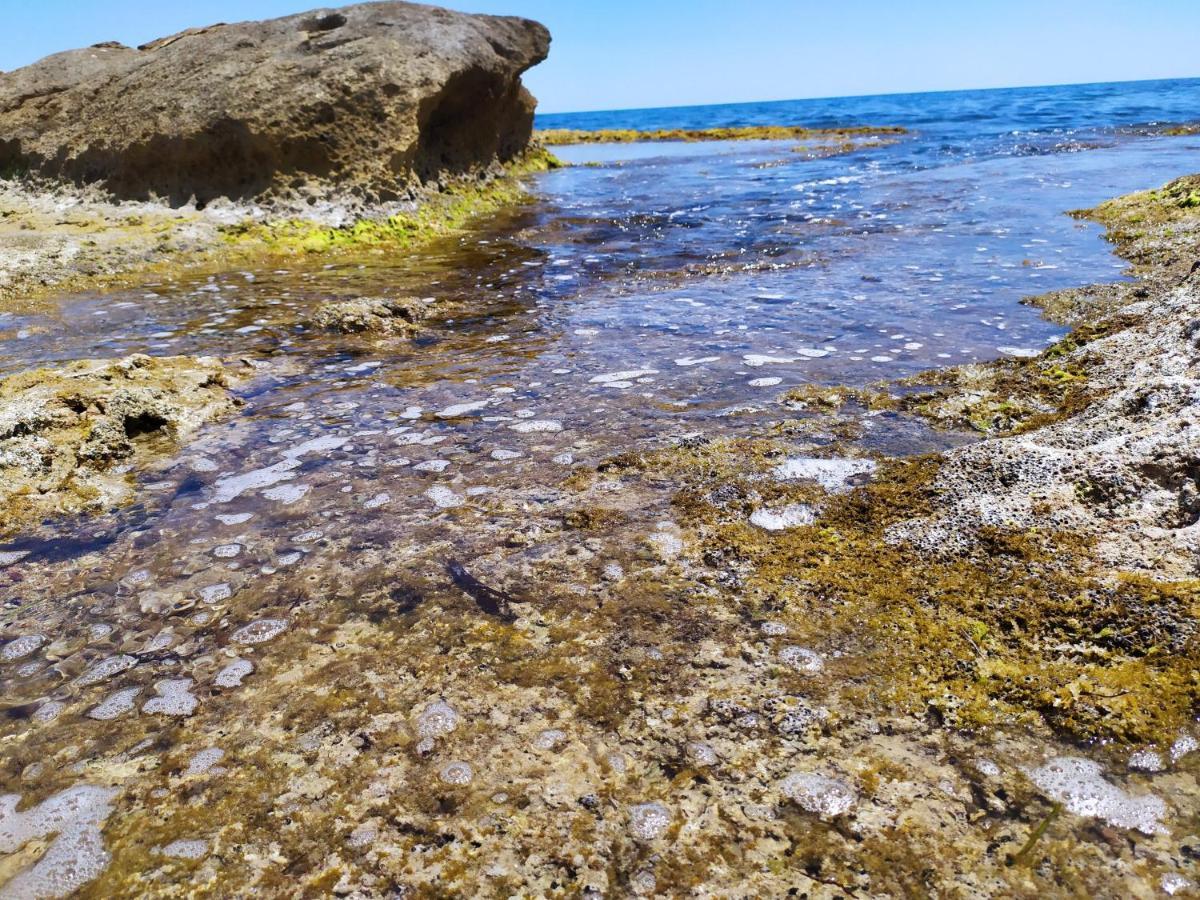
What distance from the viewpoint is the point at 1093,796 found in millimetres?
1606

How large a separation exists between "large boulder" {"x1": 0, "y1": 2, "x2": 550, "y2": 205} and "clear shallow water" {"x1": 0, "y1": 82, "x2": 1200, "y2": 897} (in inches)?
75.2

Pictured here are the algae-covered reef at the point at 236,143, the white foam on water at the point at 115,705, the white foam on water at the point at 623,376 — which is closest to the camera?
the white foam on water at the point at 115,705

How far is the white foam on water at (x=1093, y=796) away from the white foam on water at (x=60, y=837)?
2075mm

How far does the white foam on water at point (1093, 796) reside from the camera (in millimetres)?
1547

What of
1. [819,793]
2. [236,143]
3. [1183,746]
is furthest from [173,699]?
[236,143]

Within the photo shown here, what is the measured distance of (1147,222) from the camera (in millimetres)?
8281

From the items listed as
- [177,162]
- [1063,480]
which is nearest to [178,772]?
[1063,480]

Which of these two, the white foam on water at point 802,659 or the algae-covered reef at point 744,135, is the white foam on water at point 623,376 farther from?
the algae-covered reef at point 744,135

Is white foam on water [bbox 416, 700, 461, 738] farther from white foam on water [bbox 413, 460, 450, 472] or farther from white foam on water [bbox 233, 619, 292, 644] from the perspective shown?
white foam on water [bbox 413, 460, 450, 472]

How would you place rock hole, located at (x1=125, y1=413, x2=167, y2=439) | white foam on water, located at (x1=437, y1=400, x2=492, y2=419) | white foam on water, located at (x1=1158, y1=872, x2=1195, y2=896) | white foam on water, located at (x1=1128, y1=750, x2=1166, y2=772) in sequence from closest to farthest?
white foam on water, located at (x1=1158, y1=872, x2=1195, y2=896), white foam on water, located at (x1=1128, y1=750, x2=1166, y2=772), rock hole, located at (x1=125, y1=413, x2=167, y2=439), white foam on water, located at (x1=437, y1=400, x2=492, y2=419)

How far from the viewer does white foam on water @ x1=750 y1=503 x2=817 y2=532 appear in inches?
108

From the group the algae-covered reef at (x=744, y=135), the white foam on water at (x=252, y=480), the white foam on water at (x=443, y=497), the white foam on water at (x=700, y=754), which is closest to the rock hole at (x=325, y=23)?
the white foam on water at (x=252, y=480)

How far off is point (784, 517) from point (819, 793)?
4.10 ft

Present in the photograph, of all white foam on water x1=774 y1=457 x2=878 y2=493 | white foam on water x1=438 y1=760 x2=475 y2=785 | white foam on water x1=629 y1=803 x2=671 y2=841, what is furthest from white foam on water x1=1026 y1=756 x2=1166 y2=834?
white foam on water x1=774 y1=457 x2=878 y2=493
